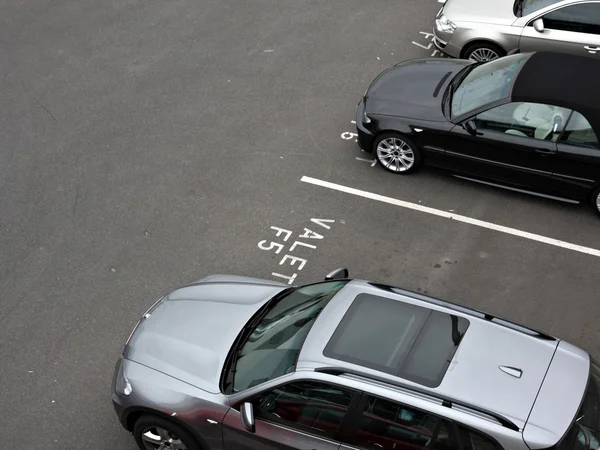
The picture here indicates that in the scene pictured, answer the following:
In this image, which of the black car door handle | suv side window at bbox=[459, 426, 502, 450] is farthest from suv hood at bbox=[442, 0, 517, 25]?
suv side window at bbox=[459, 426, 502, 450]

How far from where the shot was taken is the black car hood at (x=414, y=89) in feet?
34.3

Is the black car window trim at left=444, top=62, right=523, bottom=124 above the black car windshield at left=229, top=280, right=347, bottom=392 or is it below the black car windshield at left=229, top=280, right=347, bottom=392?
above

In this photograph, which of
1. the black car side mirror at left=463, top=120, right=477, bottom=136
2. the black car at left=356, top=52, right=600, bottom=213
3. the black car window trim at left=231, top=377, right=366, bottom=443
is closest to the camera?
the black car window trim at left=231, top=377, right=366, bottom=443

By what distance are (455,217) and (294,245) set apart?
7.08ft

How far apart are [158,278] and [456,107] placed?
4.46m

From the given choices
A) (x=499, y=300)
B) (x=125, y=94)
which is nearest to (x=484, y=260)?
(x=499, y=300)

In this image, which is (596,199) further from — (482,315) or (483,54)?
(482,315)

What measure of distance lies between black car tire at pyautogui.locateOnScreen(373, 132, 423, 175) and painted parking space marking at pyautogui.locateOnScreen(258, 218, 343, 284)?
128 cm

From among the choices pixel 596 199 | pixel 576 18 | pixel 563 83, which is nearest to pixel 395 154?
pixel 563 83

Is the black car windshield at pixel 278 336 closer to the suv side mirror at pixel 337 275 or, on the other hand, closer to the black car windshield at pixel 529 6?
the suv side mirror at pixel 337 275

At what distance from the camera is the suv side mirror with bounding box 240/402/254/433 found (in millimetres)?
6496

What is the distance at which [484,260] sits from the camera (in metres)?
9.59

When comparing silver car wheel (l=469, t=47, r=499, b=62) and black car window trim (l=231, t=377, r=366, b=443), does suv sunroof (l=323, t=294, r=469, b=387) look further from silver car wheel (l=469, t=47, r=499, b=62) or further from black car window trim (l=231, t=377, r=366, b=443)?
silver car wheel (l=469, t=47, r=499, b=62)

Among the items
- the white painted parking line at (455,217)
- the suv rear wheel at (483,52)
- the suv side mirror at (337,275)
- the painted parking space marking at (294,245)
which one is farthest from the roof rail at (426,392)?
the suv rear wheel at (483,52)
